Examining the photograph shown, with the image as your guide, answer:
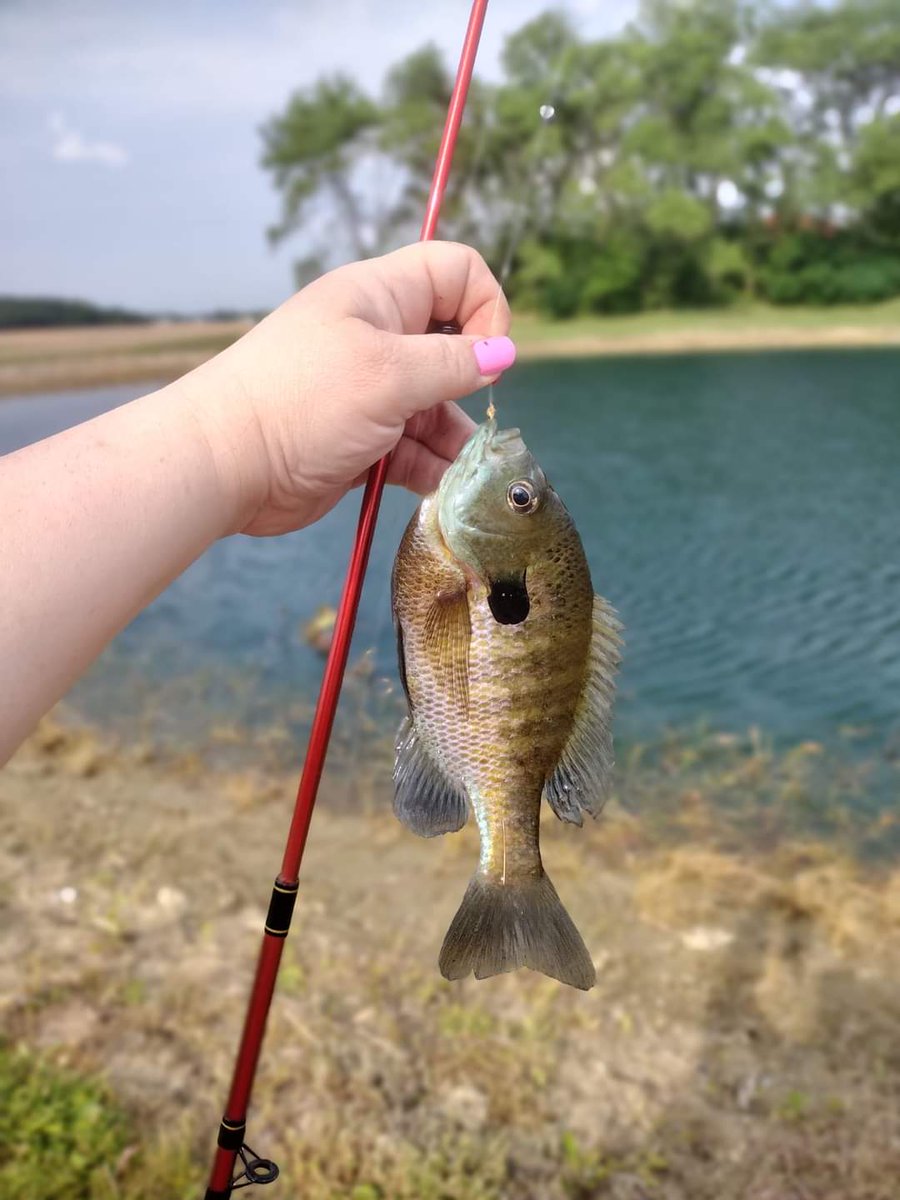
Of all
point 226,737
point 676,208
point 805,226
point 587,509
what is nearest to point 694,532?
point 587,509

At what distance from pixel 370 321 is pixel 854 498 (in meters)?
13.7

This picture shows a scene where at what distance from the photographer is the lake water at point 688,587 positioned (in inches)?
356

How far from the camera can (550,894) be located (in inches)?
73.9

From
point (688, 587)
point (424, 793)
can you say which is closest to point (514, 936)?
point (424, 793)

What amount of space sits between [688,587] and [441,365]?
390 inches

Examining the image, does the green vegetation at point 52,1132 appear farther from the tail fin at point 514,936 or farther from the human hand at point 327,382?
the human hand at point 327,382

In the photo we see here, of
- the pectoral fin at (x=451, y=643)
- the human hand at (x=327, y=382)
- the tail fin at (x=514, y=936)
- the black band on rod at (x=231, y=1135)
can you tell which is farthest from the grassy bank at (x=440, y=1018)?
the human hand at (x=327, y=382)

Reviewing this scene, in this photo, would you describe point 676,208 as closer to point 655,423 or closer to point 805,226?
point 805,226

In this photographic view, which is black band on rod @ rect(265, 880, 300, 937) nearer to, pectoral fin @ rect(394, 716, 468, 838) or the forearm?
pectoral fin @ rect(394, 716, 468, 838)

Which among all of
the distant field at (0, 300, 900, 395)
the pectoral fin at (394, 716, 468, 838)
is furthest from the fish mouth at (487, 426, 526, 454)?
the distant field at (0, 300, 900, 395)

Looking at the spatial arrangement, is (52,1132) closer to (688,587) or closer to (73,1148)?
(73,1148)

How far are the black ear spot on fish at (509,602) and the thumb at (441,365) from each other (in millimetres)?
387

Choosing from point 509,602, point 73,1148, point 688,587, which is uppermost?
point 509,602

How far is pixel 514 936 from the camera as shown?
184 cm
